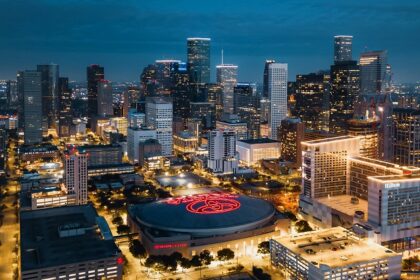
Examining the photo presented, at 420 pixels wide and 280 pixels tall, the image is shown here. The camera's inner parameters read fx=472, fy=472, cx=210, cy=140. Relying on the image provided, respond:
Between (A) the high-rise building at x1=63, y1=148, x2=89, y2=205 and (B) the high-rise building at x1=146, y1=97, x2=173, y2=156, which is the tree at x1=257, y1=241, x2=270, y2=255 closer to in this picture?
(A) the high-rise building at x1=63, y1=148, x2=89, y2=205

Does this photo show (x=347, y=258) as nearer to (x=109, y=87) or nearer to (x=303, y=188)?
(x=303, y=188)

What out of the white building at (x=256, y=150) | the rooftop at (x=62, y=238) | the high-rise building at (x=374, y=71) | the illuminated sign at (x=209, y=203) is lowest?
the rooftop at (x=62, y=238)

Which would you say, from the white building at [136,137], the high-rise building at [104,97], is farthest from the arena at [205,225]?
the high-rise building at [104,97]

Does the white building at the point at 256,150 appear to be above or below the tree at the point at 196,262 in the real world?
above

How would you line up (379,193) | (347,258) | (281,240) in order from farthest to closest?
(379,193) < (281,240) < (347,258)

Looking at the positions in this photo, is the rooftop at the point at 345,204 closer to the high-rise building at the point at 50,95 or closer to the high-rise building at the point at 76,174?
the high-rise building at the point at 76,174

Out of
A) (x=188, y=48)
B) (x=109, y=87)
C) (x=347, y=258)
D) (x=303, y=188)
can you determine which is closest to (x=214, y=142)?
(x=303, y=188)

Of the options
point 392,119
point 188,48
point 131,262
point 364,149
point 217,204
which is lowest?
point 131,262

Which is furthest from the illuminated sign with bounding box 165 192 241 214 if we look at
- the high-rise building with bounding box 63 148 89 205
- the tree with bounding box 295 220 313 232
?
the high-rise building with bounding box 63 148 89 205
